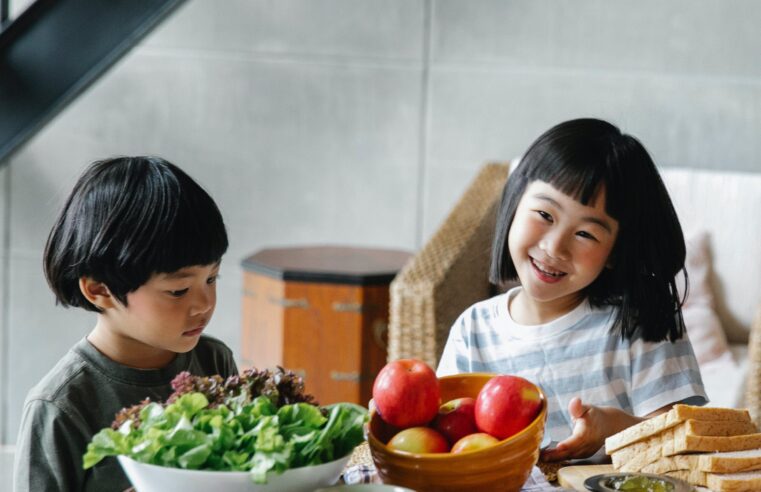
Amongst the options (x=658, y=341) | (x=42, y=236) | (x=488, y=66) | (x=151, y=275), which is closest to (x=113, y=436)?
(x=151, y=275)

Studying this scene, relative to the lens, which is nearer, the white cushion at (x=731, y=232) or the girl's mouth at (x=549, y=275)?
the girl's mouth at (x=549, y=275)

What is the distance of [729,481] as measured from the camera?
133 centimetres

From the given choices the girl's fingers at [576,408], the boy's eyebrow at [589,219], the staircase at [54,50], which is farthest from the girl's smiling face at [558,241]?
the staircase at [54,50]

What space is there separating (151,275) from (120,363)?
148 millimetres

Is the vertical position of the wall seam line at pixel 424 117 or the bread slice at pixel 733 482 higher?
the wall seam line at pixel 424 117

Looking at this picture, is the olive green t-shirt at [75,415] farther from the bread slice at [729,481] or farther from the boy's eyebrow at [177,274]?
the bread slice at [729,481]

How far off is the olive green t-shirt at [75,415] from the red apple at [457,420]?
1.40ft

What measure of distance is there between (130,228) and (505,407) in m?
0.55

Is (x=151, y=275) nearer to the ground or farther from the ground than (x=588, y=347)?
farther from the ground

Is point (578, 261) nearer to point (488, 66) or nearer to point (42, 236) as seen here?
point (488, 66)

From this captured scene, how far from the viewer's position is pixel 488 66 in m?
3.83

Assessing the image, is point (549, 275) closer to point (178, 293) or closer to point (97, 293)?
point (178, 293)

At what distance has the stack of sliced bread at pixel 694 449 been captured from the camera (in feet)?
4.41

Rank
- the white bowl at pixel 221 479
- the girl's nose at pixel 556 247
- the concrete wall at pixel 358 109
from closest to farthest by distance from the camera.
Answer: the white bowl at pixel 221 479
the girl's nose at pixel 556 247
the concrete wall at pixel 358 109
